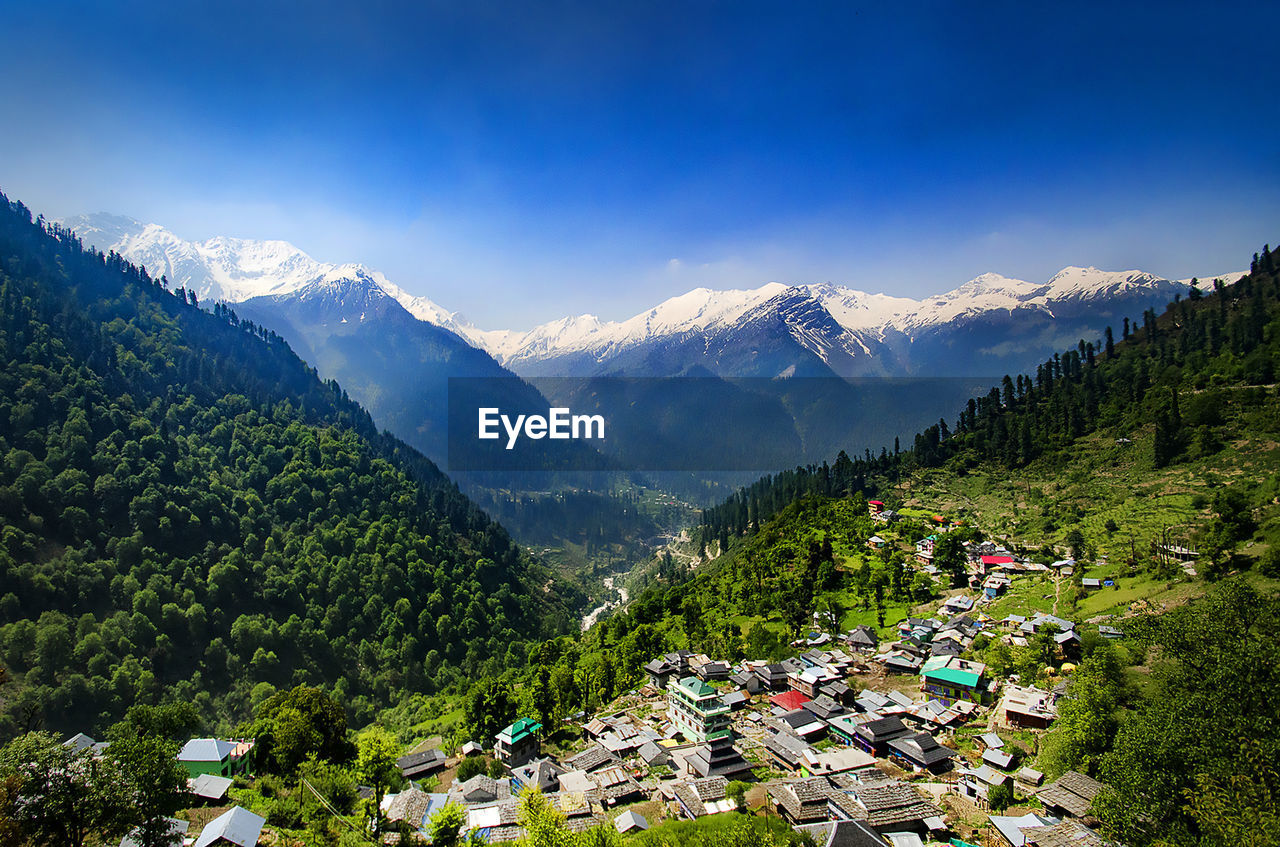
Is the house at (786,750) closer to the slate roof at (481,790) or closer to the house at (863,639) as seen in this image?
the slate roof at (481,790)

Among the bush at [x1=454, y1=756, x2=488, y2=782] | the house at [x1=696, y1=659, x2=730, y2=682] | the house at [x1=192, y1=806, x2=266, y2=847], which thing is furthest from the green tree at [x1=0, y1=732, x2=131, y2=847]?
the house at [x1=696, y1=659, x2=730, y2=682]

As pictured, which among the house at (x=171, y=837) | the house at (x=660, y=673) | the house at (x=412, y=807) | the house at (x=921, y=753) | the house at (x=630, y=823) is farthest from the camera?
the house at (x=660, y=673)

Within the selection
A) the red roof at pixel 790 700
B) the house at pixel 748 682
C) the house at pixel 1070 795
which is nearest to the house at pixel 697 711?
the red roof at pixel 790 700

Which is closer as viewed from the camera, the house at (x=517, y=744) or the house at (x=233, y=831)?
the house at (x=233, y=831)

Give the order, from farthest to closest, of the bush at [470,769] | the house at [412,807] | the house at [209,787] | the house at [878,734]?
1. the bush at [470,769]
2. the house at [878,734]
3. the house at [209,787]
4. the house at [412,807]

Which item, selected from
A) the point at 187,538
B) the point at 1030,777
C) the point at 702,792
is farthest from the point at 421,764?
the point at 187,538

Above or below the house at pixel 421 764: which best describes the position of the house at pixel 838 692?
above

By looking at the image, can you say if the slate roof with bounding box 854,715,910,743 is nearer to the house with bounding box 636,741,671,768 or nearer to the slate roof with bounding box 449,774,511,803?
the house with bounding box 636,741,671,768
